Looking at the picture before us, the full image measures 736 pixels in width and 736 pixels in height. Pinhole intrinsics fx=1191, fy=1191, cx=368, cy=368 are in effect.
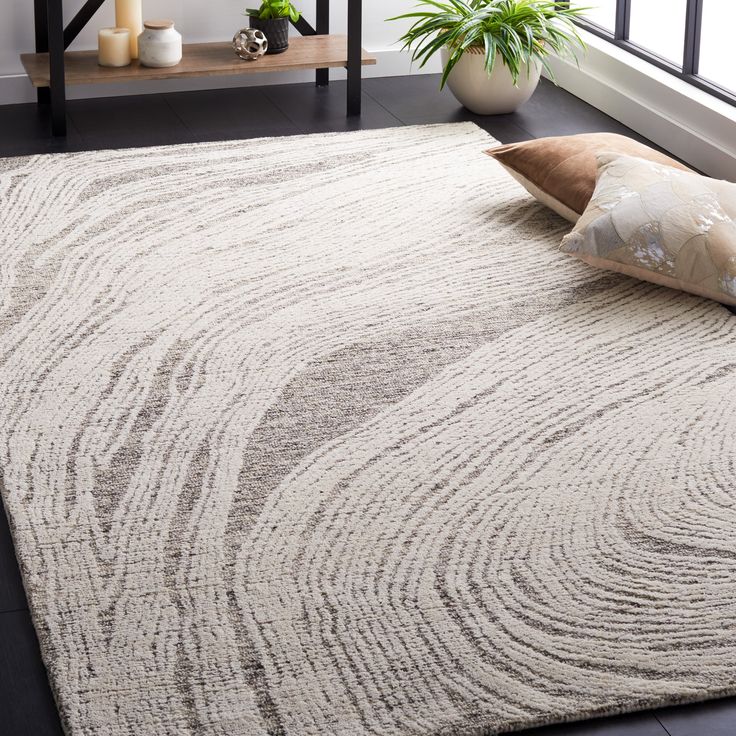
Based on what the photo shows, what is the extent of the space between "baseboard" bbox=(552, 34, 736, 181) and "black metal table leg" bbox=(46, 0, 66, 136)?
6.22 ft

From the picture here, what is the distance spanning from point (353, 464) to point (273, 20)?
240 centimetres

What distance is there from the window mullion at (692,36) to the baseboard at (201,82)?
3.59ft

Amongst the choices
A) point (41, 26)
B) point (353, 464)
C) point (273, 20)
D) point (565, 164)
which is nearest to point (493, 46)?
point (273, 20)

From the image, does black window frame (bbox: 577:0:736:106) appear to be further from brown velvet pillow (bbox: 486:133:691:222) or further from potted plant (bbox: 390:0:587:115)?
brown velvet pillow (bbox: 486:133:691:222)

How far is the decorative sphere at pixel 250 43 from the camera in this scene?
412 centimetres

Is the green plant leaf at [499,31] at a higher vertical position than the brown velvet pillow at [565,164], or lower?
higher

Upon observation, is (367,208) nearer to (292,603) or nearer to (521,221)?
(521,221)

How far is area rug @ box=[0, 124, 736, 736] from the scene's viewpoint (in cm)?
175

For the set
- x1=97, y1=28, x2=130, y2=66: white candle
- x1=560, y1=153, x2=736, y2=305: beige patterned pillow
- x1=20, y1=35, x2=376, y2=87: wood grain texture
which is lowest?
x1=560, y1=153, x2=736, y2=305: beige patterned pillow

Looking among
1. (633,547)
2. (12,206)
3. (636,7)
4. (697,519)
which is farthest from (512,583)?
(636,7)

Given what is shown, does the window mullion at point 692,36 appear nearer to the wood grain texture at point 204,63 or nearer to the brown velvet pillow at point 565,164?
the brown velvet pillow at point 565,164

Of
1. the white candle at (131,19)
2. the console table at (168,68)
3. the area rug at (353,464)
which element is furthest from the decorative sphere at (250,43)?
the area rug at (353,464)

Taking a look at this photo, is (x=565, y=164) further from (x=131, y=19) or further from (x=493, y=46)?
(x=131, y=19)

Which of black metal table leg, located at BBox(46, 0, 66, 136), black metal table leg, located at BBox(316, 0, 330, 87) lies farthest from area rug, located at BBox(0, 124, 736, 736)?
black metal table leg, located at BBox(316, 0, 330, 87)
